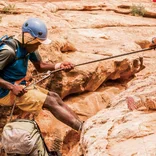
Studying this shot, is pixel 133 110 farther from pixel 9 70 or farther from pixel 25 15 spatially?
pixel 25 15

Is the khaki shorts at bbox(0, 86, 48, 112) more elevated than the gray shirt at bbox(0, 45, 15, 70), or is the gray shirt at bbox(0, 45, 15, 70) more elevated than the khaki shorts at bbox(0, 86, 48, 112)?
the gray shirt at bbox(0, 45, 15, 70)

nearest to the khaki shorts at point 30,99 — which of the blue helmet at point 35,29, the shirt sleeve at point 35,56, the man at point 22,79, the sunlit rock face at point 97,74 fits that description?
the man at point 22,79

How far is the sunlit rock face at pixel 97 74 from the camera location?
4441 mm

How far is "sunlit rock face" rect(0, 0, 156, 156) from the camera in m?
4.44

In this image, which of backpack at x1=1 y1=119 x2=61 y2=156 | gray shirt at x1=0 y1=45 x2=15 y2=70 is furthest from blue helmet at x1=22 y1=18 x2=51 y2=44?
backpack at x1=1 y1=119 x2=61 y2=156

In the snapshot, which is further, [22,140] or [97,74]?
[97,74]

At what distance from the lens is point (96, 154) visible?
13.5 feet

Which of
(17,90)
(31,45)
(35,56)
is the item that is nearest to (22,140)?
(17,90)

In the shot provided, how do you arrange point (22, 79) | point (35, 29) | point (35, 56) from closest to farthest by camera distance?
point (35, 29), point (22, 79), point (35, 56)

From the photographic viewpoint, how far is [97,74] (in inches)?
327

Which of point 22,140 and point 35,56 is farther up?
point 35,56

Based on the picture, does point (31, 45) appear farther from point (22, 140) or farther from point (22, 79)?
point (22, 140)

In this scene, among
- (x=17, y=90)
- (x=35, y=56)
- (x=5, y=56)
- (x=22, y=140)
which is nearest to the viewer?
(x=22, y=140)

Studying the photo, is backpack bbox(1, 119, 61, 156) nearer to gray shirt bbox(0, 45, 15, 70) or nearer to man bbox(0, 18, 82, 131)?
man bbox(0, 18, 82, 131)
